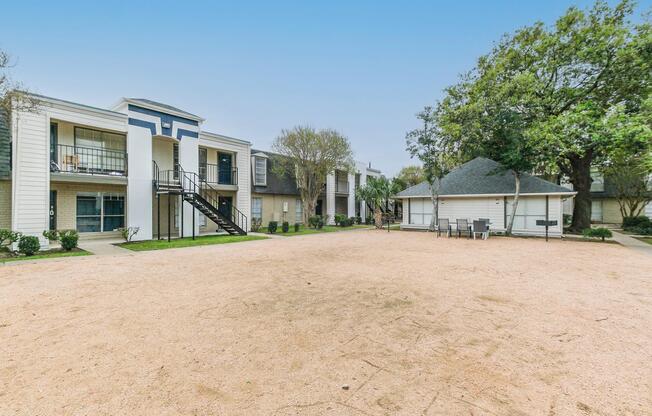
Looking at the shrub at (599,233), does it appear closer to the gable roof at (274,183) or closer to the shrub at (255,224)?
the gable roof at (274,183)

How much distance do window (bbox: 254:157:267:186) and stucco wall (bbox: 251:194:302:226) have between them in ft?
3.62

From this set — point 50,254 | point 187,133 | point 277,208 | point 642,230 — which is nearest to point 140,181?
point 187,133

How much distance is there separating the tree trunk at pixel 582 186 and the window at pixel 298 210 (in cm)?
1981

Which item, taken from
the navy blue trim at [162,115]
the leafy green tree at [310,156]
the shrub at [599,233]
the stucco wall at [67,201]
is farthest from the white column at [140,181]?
the shrub at [599,233]

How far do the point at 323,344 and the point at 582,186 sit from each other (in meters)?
22.8

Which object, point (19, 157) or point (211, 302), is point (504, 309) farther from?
point (19, 157)

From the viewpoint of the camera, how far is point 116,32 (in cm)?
1382

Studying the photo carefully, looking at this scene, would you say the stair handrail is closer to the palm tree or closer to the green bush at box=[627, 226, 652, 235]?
the palm tree

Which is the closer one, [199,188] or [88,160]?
[88,160]

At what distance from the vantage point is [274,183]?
22188 millimetres

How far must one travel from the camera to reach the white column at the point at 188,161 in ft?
50.6

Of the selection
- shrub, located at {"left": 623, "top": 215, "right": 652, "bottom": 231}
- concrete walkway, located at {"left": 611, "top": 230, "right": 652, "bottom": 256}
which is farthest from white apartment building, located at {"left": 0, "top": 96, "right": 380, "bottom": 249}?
shrub, located at {"left": 623, "top": 215, "right": 652, "bottom": 231}

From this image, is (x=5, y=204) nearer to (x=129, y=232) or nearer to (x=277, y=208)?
(x=129, y=232)

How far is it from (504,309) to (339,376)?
3.53 metres
